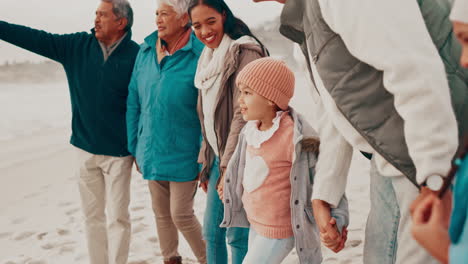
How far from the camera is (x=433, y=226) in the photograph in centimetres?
96

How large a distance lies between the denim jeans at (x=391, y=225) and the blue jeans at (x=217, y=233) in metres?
0.97

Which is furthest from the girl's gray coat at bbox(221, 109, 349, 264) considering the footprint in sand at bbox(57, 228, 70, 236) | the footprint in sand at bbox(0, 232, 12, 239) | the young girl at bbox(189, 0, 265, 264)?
the footprint in sand at bbox(0, 232, 12, 239)

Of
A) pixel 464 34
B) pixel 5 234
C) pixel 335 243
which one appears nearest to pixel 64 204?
pixel 5 234

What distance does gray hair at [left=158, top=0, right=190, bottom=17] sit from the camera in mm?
2680

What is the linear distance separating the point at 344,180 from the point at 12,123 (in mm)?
10627

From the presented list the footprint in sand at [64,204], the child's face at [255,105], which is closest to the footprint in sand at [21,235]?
the footprint in sand at [64,204]

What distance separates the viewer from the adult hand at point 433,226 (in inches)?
37.6

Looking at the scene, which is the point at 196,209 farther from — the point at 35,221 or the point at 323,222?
the point at 323,222

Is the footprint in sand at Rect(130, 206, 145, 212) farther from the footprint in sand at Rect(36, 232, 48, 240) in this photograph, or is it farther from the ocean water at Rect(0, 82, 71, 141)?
the ocean water at Rect(0, 82, 71, 141)

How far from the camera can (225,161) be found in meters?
2.33

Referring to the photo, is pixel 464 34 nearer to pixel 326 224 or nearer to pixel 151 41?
pixel 326 224

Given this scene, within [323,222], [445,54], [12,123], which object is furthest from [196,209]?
[12,123]

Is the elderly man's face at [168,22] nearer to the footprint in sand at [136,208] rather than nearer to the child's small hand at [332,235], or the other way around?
the child's small hand at [332,235]

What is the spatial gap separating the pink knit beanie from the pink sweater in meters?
0.12
